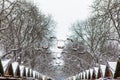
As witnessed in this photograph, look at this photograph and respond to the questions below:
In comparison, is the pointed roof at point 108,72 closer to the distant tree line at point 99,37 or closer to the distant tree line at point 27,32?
the distant tree line at point 99,37

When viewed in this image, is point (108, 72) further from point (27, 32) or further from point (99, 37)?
point (27, 32)

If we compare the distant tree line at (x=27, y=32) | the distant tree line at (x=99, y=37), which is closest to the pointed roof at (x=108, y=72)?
the distant tree line at (x=99, y=37)

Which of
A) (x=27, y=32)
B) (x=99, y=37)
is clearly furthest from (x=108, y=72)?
(x=27, y=32)

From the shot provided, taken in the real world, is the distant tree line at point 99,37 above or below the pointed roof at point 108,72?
above

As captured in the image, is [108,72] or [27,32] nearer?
[108,72]

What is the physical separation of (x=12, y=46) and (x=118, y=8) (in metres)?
31.7

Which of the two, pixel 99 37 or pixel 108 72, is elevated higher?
pixel 99 37

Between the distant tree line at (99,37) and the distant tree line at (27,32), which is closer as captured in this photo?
the distant tree line at (99,37)

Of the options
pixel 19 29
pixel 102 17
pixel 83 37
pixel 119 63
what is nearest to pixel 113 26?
pixel 119 63

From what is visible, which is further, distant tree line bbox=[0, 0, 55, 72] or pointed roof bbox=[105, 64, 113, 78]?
distant tree line bbox=[0, 0, 55, 72]

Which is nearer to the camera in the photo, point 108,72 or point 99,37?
point 108,72

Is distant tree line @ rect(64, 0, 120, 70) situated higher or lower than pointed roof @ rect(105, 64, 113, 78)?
higher

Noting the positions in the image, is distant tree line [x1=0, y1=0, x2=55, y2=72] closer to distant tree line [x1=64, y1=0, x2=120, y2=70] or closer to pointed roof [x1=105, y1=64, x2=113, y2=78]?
distant tree line [x1=64, y1=0, x2=120, y2=70]

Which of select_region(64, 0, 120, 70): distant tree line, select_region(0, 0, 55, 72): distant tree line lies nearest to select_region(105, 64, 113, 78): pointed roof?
select_region(64, 0, 120, 70): distant tree line
